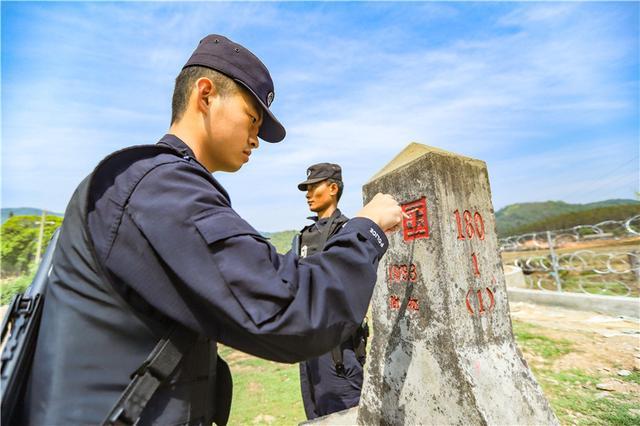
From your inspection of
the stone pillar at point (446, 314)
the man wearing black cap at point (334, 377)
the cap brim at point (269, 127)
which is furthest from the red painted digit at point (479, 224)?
the cap brim at point (269, 127)

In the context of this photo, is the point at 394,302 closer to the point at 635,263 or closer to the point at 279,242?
the point at 279,242

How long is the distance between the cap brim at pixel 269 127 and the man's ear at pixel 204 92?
0.10m

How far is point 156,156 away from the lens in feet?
3.45

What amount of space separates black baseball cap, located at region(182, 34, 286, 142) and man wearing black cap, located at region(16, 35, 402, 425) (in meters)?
0.46

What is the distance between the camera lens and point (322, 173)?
12.5ft

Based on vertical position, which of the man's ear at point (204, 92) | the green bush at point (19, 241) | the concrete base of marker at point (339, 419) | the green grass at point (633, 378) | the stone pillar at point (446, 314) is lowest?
the green grass at point (633, 378)

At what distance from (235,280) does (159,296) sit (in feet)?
0.71

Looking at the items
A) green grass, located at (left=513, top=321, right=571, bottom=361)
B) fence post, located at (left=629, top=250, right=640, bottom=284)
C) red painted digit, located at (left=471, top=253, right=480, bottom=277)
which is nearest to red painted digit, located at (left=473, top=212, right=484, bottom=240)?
red painted digit, located at (left=471, top=253, right=480, bottom=277)

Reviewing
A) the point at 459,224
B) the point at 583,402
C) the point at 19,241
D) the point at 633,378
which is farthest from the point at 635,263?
the point at 19,241

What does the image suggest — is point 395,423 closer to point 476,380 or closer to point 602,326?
point 476,380

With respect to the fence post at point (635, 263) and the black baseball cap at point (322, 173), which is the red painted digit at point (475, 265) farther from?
the fence post at point (635, 263)

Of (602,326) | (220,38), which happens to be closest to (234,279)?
(220,38)

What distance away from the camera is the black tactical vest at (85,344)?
0.91 metres

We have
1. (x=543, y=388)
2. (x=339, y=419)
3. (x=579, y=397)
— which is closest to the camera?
(x=339, y=419)
